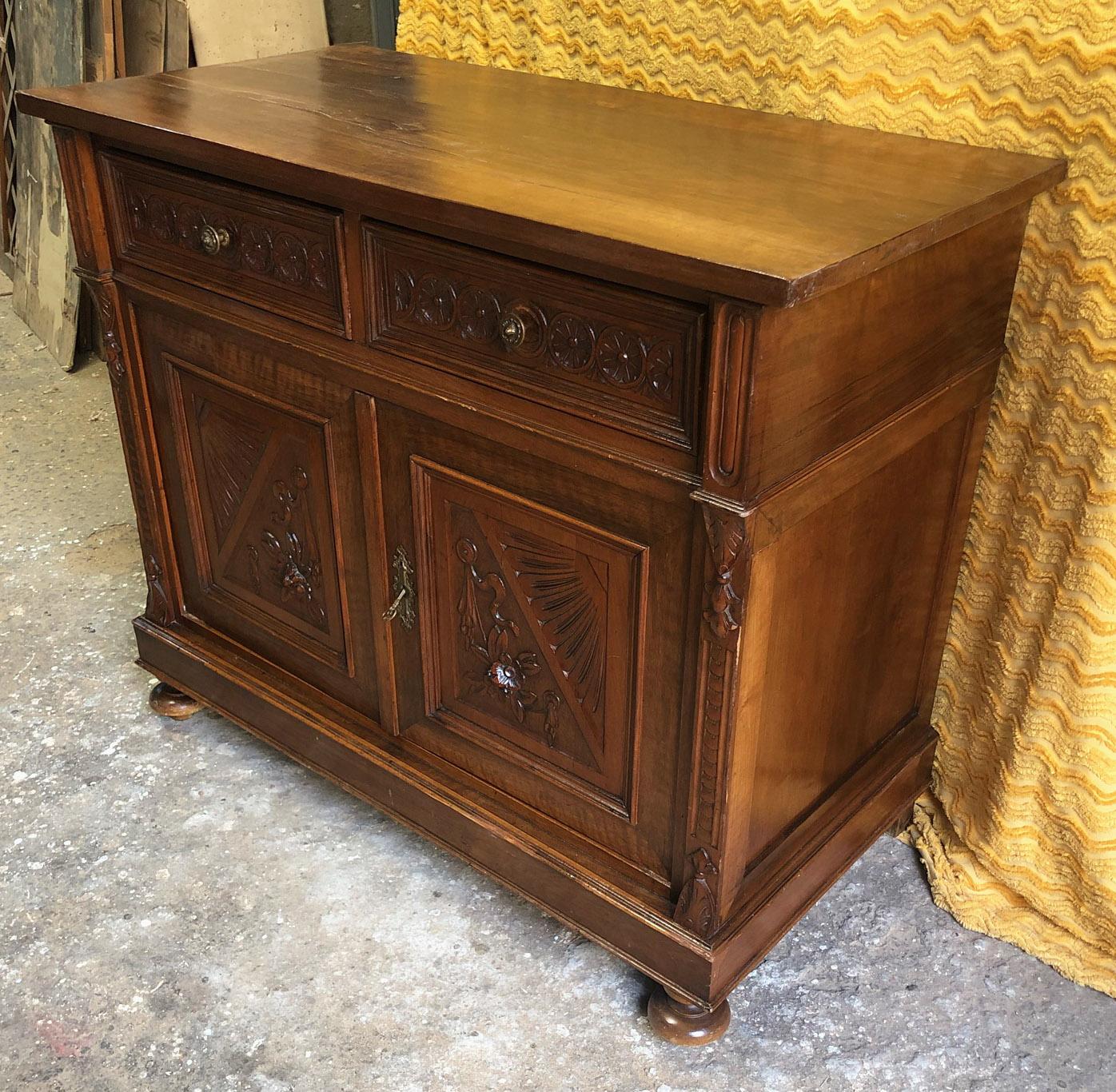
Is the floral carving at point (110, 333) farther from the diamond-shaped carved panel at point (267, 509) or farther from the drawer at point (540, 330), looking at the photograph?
the drawer at point (540, 330)

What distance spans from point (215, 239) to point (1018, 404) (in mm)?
1059

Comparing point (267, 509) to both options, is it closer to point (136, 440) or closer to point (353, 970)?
point (136, 440)

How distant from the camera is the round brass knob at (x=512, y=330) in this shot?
1318 millimetres

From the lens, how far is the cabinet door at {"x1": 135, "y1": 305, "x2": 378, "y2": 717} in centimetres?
168

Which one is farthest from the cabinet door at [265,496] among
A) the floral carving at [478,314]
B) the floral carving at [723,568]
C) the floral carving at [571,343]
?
the floral carving at [723,568]

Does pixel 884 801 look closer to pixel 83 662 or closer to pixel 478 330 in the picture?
pixel 478 330

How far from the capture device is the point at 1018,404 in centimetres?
160

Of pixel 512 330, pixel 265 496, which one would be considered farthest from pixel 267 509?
pixel 512 330

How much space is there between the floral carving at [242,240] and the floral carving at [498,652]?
383 mm

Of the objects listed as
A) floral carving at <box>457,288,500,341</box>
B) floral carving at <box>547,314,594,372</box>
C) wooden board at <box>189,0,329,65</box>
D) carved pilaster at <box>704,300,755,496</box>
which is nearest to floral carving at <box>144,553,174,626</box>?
floral carving at <box>457,288,500,341</box>

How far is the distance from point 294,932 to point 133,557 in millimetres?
1160

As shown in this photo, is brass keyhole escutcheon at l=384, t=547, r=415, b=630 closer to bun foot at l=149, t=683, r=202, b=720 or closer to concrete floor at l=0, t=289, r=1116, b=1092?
concrete floor at l=0, t=289, r=1116, b=1092

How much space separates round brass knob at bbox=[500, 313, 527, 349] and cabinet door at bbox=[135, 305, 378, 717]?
31cm

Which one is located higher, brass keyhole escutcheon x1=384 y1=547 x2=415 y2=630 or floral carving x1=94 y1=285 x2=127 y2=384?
floral carving x1=94 y1=285 x2=127 y2=384
